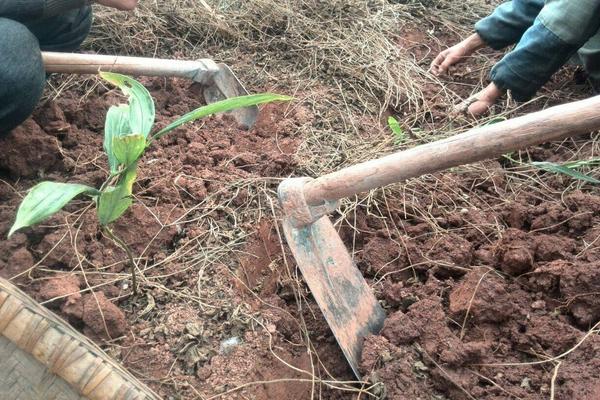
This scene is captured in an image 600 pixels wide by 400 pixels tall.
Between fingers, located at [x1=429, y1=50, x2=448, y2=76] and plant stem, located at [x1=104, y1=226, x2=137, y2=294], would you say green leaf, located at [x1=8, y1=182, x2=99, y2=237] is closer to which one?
plant stem, located at [x1=104, y1=226, x2=137, y2=294]

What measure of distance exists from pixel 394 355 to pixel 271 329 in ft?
0.89

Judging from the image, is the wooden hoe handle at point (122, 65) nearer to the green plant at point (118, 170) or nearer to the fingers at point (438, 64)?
the green plant at point (118, 170)

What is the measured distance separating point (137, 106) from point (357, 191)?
54cm

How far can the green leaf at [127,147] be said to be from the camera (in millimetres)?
1243

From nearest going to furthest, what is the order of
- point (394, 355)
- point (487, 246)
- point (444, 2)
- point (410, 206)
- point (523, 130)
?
point (523, 130) → point (394, 355) → point (487, 246) → point (410, 206) → point (444, 2)

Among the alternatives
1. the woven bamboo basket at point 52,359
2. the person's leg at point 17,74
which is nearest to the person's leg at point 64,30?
the person's leg at point 17,74

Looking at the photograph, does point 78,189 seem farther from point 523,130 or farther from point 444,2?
point 444,2

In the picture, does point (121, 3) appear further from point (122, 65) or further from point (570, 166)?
point (570, 166)

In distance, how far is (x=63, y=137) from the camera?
1814mm

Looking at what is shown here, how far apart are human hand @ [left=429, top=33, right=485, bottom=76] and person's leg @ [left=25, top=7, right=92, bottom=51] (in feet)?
4.06

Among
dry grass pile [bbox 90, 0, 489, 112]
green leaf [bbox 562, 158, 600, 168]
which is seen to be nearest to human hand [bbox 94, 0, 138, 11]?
dry grass pile [bbox 90, 0, 489, 112]

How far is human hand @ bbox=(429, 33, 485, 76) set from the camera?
2.36 metres

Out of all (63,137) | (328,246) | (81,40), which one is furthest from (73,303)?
(81,40)

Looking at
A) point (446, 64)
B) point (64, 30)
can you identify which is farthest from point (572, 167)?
point (64, 30)
